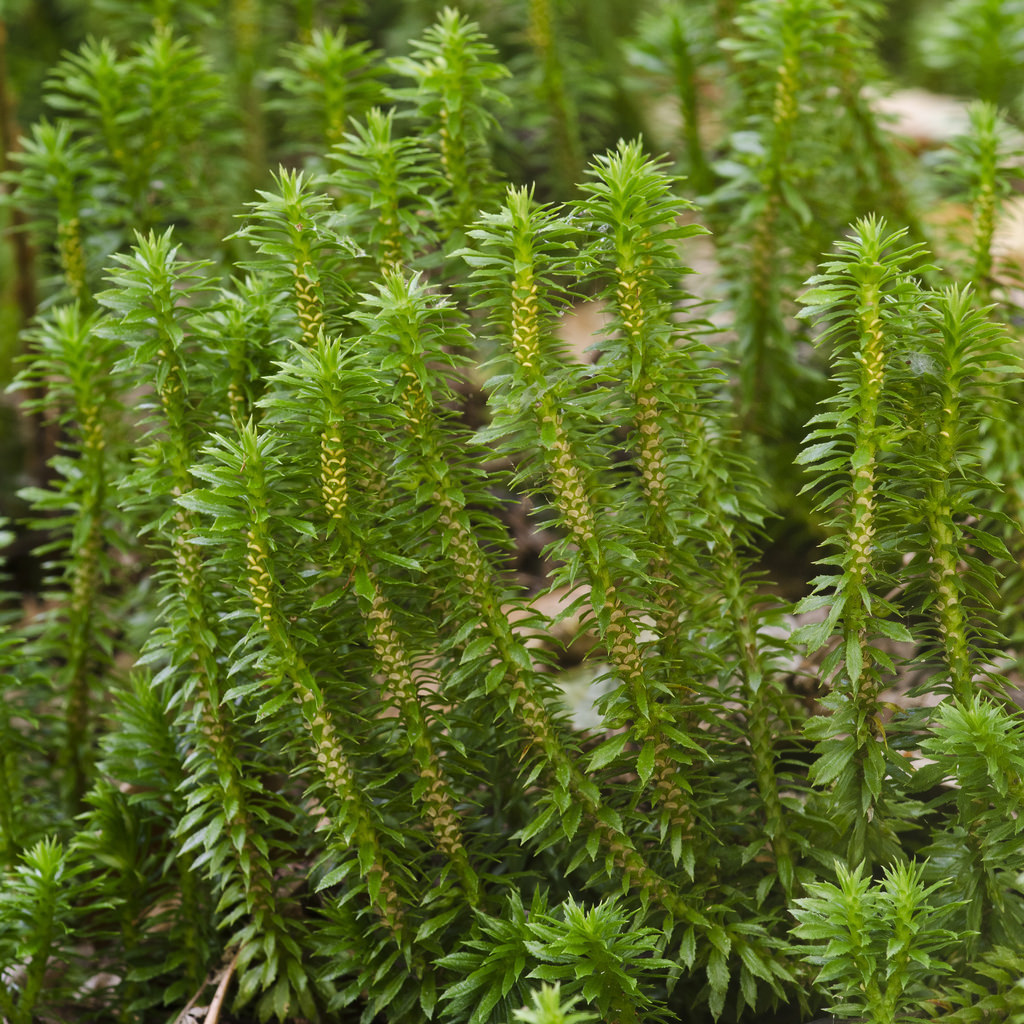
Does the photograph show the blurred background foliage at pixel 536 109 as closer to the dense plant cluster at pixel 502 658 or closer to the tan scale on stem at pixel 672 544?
the dense plant cluster at pixel 502 658

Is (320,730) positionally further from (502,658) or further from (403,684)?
(502,658)

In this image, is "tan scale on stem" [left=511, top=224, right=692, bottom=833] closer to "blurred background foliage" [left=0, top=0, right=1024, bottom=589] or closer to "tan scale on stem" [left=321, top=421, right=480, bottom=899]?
"tan scale on stem" [left=321, top=421, right=480, bottom=899]

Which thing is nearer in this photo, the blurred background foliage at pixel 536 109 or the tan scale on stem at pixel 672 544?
the tan scale on stem at pixel 672 544

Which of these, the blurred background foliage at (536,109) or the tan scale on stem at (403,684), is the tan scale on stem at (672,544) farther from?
the blurred background foliage at (536,109)

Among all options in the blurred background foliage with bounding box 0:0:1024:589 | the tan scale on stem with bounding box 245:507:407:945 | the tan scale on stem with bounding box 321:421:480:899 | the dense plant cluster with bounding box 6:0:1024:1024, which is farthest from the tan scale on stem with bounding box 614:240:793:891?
the blurred background foliage with bounding box 0:0:1024:589

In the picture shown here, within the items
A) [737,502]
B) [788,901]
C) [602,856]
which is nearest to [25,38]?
[737,502]

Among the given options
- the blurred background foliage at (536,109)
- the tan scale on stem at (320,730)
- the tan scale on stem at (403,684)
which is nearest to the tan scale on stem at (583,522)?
the tan scale on stem at (403,684)

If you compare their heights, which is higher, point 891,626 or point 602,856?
point 891,626

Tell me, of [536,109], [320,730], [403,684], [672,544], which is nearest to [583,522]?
[672,544]

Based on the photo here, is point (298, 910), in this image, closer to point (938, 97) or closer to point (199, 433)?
point (199, 433)

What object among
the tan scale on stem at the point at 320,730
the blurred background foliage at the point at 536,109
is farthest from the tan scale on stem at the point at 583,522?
the blurred background foliage at the point at 536,109

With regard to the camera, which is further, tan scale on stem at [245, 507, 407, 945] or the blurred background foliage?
the blurred background foliage
